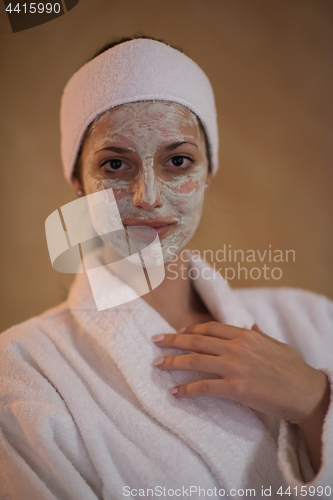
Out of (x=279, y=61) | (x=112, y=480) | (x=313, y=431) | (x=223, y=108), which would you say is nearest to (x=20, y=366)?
(x=112, y=480)

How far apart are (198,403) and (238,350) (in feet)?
0.38

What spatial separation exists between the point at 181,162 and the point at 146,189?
9cm

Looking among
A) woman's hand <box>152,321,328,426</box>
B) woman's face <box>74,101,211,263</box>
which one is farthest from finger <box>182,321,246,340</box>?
woman's face <box>74,101,211,263</box>

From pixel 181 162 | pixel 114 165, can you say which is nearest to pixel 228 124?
pixel 181 162

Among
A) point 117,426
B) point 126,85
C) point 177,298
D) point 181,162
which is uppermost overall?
point 126,85

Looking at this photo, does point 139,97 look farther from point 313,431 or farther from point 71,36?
point 313,431

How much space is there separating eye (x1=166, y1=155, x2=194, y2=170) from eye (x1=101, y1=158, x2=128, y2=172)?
8cm

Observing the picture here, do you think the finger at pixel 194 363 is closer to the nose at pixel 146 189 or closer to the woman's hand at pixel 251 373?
the woman's hand at pixel 251 373

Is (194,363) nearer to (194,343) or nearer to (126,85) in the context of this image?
(194,343)

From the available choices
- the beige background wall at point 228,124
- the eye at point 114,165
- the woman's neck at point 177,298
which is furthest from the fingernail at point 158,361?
the eye at point 114,165

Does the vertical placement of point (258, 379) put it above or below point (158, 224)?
below

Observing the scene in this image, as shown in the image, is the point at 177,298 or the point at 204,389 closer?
the point at 204,389

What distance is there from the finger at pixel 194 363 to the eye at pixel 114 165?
34 centimetres

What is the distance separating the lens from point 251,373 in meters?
0.55
